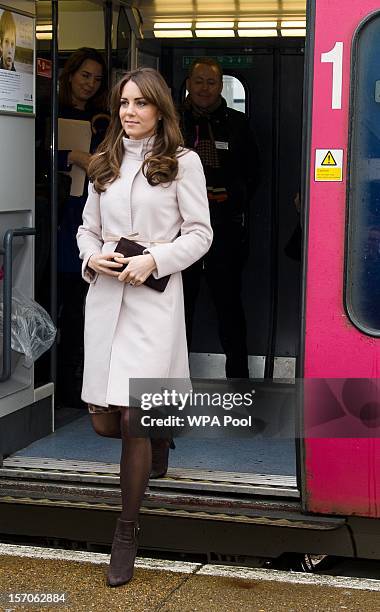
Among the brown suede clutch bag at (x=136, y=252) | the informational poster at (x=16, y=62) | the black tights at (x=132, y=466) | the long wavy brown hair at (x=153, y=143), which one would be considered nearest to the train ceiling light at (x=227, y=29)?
the informational poster at (x=16, y=62)

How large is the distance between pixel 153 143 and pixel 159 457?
1.37 metres

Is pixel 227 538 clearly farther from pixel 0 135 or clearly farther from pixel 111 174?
pixel 0 135

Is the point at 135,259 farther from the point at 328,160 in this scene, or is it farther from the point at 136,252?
the point at 328,160

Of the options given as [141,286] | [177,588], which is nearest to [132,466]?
[177,588]

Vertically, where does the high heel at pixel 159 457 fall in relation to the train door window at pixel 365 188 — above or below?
below

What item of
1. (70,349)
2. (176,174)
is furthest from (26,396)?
(176,174)

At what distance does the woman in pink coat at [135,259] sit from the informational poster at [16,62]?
3.01ft

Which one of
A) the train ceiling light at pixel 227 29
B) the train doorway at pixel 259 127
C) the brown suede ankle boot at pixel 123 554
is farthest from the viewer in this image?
the train ceiling light at pixel 227 29

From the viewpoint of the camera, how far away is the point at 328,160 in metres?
4.47

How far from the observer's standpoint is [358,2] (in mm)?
4391

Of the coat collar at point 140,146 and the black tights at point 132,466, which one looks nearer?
the black tights at point 132,466

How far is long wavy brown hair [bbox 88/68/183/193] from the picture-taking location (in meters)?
4.31

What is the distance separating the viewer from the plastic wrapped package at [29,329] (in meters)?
5.28

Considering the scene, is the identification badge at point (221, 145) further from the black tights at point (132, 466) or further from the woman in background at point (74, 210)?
the black tights at point (132, 466)
